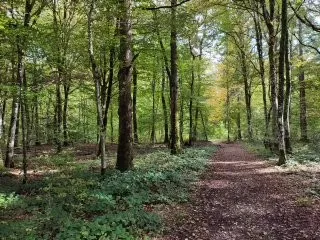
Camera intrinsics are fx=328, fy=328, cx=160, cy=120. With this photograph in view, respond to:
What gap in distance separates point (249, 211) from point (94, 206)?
3.75m

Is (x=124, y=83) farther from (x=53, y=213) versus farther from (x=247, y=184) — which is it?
(x=53, y=213)

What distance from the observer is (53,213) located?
617cm

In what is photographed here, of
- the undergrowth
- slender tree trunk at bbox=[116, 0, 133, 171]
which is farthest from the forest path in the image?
slender tree trunk at bbox=[116, 0, 133, 171]

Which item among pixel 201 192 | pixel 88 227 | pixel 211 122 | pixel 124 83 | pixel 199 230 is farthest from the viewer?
pixel 211 122

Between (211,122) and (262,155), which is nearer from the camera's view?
(262,155)

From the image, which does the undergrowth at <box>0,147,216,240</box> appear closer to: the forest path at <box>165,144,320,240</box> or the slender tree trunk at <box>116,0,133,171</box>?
the forest path at <box>165,144,320,240</box>

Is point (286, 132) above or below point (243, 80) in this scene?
below

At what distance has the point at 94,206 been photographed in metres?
7.34

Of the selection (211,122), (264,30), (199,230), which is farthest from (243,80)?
(199,230)

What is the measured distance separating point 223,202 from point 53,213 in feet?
15.1

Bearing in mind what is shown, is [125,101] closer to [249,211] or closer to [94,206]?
[94,206]

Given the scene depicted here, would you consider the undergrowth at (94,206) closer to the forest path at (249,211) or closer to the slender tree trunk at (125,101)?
the forest path at (249,211)

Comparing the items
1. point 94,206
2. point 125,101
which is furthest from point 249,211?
point 125,101

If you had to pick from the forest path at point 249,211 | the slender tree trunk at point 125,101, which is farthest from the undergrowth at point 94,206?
the slender tree trunk at point 125,101
